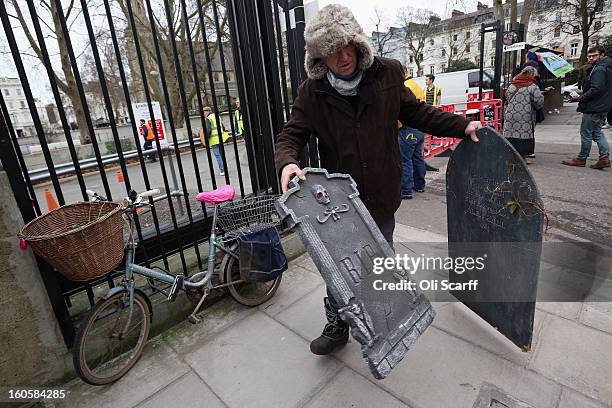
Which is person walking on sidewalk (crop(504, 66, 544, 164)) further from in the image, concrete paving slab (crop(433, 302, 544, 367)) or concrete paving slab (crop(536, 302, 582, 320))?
concrete paving slab (crop(433, 302, 544, 367))

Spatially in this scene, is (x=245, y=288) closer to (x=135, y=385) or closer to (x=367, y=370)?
(x=135, y=385)

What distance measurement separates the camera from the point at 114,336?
2.46 m

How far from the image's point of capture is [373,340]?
65.5 inches

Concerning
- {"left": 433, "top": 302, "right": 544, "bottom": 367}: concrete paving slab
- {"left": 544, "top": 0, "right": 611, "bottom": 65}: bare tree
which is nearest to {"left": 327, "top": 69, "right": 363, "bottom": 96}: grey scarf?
{"left": 433, "top": 302, "right": 544, "bottom": 367}: concrete paving slab

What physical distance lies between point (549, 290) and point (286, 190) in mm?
2453

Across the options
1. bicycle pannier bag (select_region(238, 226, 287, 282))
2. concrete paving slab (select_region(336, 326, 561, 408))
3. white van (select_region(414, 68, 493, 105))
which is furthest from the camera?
white van (select_region(414, 68, 493, 105))

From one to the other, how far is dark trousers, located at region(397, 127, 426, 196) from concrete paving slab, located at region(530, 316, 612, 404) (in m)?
3.20

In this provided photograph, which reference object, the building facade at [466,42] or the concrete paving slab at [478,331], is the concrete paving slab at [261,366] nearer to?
the concrete paving slab at [478,331]

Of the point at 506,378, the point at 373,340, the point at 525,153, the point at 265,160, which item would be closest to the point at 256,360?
the point at 373,340

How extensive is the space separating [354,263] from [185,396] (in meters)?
1.39

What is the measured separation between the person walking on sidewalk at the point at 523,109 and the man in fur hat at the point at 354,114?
4940 millimetres

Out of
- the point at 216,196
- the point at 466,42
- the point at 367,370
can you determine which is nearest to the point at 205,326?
the point at 216,196

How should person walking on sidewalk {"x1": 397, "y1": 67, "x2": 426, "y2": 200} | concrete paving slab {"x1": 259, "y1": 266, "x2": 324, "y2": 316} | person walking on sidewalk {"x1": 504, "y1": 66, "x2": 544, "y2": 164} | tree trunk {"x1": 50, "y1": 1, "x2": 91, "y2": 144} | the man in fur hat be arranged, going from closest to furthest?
the man in fur hat
concrete paving slab {"x1": 259, "y1": 266, "x2": 324, "y2": 316}
person walking on sidewalk {"x1": 397, "y1": 67, "x2": 426, "y2": 200}
person walking on sidewalk {"x1": 504, "y1": 66, "x2": 544, "y2": 164}
tree trunk {"x1": 50, "y1": 1, "x2": 91, "y2": 144}

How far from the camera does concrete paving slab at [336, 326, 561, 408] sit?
1.95 metres
